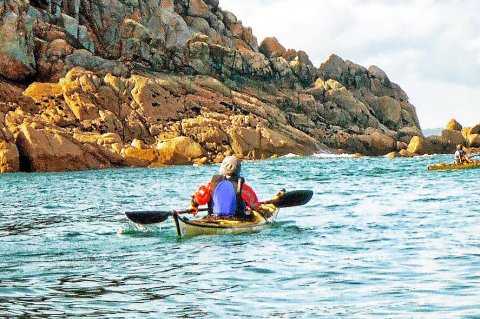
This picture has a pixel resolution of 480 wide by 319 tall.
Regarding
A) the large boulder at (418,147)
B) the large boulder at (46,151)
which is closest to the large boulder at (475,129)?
the large boulder at (418,147)

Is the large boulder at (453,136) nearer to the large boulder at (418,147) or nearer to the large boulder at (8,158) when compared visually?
the large boulder at (418,147)

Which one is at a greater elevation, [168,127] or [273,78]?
[273,78]

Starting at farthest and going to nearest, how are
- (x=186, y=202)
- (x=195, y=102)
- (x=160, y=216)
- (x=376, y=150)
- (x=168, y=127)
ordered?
(x=376, y=150) < (x=195, y=102) < (x=168, y=127) < (x=186, y=202) < (x=160, y=216)

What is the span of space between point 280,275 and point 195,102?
6899 cm

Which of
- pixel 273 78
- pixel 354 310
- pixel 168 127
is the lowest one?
pixel 354 310

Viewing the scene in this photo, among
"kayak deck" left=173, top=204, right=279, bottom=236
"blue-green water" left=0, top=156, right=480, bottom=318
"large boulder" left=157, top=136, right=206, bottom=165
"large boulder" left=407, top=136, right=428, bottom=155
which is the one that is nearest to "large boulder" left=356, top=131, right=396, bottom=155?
"large boulder" left=407, top=136, right=428, bottom=155

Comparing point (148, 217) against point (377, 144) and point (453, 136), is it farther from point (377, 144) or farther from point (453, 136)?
point (453, 136)

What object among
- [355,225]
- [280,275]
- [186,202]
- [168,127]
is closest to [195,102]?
[168,127]

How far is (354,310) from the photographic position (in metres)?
9.62

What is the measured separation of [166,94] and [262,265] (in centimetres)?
6701

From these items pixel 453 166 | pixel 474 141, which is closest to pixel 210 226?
pixel 453 166

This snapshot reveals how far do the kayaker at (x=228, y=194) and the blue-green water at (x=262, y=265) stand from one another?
2.36 feet

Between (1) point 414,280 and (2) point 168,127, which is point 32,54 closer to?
(2) point 168,127

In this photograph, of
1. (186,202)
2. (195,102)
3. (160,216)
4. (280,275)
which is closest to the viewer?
(280,275)
